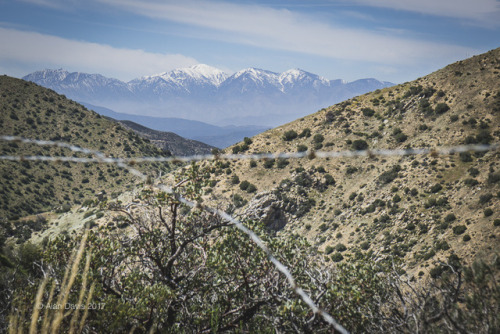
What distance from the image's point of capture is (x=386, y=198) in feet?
174

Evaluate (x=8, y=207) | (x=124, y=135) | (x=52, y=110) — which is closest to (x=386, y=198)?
(x=8, y=207)

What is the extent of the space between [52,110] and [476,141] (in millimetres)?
137548

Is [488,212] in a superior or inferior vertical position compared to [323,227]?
superior

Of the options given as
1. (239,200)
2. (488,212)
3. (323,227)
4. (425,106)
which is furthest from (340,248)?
(425,106)

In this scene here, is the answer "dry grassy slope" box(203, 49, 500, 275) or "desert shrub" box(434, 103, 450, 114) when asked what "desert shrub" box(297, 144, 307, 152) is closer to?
"dry grassy slope" box(203, 49, 500, 275)

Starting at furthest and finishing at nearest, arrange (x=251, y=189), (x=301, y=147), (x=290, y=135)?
1. (x=290, y=135)
2. (x=301, y=147)
3. (x=251, y=189)

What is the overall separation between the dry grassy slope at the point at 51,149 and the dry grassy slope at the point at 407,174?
54.3 meters

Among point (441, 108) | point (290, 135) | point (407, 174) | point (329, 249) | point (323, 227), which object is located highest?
point (441, 108)

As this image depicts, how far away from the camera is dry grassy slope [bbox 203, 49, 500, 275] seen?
39.8 meters

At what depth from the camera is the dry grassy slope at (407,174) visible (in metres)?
39.8

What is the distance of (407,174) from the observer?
54844 mm

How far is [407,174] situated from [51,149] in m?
109

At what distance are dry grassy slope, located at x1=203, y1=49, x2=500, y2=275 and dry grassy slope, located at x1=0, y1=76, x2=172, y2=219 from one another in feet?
178

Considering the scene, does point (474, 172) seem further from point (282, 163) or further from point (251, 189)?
point (251, 189)
